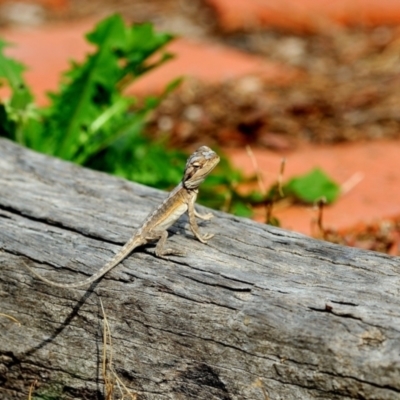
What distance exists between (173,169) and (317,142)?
2071mm

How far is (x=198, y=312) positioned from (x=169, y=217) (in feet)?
2.41

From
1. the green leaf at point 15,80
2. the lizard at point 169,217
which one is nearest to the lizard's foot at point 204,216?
the lizard at point 169,217

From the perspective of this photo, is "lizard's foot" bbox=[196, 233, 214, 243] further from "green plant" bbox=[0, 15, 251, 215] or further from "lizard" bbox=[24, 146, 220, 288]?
"green plant" bbox=[0, 15, 251, 215]

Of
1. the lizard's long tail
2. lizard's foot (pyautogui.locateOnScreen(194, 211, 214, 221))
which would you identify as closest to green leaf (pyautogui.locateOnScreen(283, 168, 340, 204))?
lizard's foot (pyautogui.locateOnScreen(194, 211, 214, 221))

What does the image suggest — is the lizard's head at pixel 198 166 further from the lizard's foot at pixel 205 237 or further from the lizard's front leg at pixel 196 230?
the lizard's foot at pixel 205 237

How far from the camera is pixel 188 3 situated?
10219 millimetres

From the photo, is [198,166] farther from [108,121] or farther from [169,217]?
[108,121]

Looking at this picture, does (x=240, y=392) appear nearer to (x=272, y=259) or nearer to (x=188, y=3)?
(x=272, y=259)

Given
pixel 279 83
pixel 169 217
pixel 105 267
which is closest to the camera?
pixel 105 267

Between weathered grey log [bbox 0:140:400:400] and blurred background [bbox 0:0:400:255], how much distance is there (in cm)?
150

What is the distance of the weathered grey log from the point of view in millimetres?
3324

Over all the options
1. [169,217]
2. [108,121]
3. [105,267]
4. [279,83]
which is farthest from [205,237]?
[279,83]

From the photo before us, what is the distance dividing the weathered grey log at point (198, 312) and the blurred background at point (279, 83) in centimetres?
150

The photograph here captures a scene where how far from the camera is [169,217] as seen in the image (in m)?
4.21
